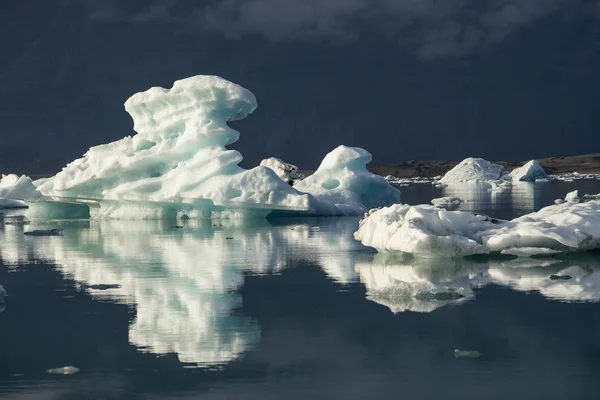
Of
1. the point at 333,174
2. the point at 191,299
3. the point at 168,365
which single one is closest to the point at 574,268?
the point at 191,299

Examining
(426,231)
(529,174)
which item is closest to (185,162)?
(426,231)

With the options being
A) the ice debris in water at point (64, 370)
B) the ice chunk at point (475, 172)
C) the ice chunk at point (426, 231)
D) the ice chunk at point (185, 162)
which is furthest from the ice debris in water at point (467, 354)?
the ice chunk at point (475, 172)

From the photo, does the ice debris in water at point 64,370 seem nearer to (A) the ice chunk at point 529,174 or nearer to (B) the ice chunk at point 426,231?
(B) the ice chunk at point 426,231

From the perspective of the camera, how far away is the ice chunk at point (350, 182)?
106 feet

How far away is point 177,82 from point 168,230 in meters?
6.32

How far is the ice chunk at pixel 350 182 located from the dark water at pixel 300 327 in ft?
53.6

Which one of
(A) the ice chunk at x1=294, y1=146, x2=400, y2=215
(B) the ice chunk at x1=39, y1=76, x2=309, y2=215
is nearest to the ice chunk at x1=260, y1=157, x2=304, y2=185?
(A) the ice chunk at x1=294, y1=146, x2=400, y2=215

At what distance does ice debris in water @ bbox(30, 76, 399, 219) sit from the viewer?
87.6ft

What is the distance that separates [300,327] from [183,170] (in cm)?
1863

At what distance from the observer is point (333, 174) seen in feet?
110

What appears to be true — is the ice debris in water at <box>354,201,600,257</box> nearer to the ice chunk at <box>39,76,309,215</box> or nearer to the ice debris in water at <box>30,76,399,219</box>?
the ice chunk at <box>39,76,309,215</box>

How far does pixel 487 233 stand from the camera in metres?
14.6

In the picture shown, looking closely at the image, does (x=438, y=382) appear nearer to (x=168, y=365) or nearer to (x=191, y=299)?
(x=168, y=365)

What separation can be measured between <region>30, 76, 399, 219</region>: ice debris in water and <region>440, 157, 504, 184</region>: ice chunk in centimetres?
5406
